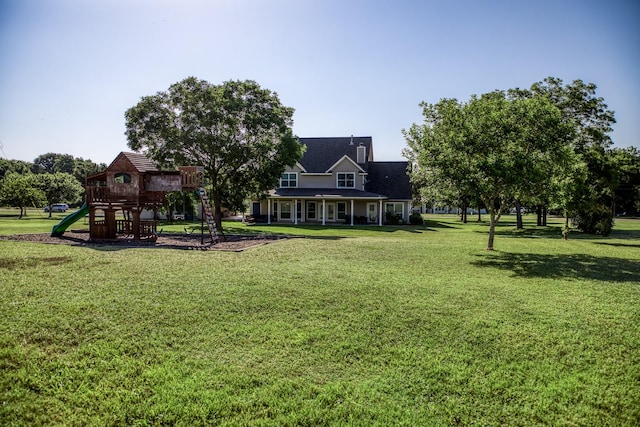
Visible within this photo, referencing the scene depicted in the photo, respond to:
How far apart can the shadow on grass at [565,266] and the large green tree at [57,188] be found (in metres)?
61.2

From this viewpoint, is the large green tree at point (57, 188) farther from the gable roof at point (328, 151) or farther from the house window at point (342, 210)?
the house window at point (342, 210)

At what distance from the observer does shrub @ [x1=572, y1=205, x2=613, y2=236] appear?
30.6 metres

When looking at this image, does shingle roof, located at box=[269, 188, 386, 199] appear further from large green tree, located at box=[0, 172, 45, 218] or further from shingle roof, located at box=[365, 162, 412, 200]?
large green tree, located at box=[0, 172, 45, 218]

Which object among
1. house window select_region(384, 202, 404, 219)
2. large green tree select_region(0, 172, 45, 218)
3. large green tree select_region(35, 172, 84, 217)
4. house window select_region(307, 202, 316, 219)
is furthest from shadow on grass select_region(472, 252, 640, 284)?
large green tree select_region(35, 172, 84, 217)

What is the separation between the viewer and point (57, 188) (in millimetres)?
59219

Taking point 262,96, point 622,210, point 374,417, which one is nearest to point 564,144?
point 374,417

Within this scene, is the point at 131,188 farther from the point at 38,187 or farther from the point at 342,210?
the point at 38,187

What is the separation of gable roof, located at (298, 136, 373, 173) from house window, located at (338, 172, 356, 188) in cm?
185

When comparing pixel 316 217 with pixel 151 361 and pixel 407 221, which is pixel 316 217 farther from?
pixel 151 361

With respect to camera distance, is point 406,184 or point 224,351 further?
point 406,184

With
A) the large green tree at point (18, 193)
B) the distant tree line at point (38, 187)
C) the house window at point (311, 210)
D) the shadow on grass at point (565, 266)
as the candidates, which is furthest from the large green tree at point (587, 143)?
the large green tree at point (18, 193)

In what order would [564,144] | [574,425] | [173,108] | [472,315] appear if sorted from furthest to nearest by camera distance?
1. [173,108]
2. [564,144]
3. [472,315]
4. [574,425]

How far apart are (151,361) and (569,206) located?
28.0 meters

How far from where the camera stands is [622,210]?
261 ft
